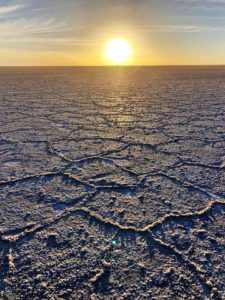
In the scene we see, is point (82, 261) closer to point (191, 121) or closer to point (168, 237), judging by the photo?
point (168, 237)

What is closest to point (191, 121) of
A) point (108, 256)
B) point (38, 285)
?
point (108, 256)

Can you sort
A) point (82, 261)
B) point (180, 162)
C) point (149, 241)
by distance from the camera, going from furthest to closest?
point (180, 162)
point (149, 241)
point (82, 261)

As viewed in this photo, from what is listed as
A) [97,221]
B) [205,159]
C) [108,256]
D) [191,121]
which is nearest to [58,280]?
[108,256]

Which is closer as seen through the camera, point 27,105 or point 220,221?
A: point 220,221

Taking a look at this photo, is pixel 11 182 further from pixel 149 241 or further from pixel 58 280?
pixel 149 241

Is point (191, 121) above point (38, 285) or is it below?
above

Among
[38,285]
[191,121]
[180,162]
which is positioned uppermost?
[191,121]

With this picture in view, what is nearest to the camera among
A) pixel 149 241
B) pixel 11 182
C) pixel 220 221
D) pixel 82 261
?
pixel 82 261
